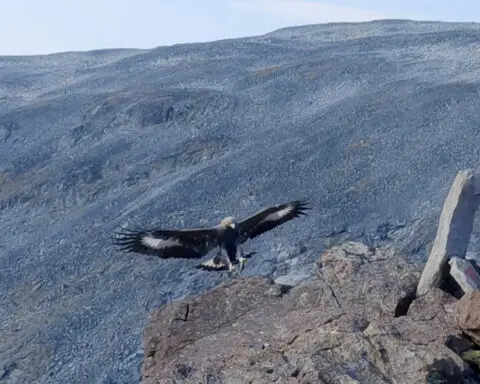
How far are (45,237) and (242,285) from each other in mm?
10268

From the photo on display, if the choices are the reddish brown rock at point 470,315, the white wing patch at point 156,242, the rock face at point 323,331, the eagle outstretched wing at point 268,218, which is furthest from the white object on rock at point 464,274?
the white wing patch at point 156,242

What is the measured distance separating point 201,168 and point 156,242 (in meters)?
8.61

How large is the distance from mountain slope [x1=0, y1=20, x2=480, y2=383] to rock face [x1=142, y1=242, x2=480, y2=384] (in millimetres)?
3978

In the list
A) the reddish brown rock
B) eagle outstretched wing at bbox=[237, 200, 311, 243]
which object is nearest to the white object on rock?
the reddish brown rock

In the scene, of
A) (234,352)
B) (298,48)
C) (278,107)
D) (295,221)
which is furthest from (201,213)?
(298,48)

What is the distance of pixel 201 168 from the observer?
18.7 metres

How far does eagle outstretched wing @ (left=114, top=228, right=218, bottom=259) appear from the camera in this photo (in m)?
10.1

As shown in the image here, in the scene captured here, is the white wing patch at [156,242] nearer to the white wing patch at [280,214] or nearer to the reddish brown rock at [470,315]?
the white wing patch at [280,214]

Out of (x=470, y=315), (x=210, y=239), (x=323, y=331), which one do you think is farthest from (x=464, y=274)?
(x=210, y=239)

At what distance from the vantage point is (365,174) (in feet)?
53.6

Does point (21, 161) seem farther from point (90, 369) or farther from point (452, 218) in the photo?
point (452, 218)

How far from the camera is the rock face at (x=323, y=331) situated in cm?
587

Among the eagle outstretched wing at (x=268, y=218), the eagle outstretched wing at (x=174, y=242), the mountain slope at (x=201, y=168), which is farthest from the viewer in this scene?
the mountain slope at (x=201, y=168)

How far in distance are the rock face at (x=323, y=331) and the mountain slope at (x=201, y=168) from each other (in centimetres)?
398
